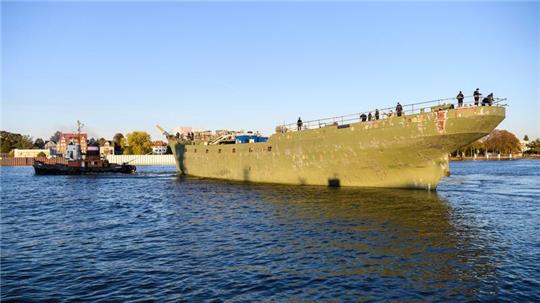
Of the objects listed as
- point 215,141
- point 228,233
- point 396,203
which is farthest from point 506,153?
point 228,233

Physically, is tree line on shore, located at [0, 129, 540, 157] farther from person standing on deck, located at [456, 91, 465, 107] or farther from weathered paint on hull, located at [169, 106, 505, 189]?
person standing on deck, located at [456, 91, 465, 107]

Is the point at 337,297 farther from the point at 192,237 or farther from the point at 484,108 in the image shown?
the point at 484,108

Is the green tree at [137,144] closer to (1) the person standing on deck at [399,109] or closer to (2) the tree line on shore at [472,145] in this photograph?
(2) the tree line on shore at [472,145]

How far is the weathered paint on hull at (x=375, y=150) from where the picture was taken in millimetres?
24109

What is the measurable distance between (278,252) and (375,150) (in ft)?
58.7

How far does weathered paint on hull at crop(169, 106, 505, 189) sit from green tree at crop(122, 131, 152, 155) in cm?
9940

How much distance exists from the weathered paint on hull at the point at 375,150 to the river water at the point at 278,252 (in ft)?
16.5

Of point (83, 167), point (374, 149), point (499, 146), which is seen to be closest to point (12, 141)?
point (83, 167)

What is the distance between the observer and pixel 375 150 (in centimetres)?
2755

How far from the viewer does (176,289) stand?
862 centimetres

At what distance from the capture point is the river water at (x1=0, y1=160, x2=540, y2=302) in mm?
8508

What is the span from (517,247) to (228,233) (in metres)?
9.97

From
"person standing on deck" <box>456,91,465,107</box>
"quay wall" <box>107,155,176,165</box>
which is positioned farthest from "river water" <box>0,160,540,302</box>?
"quay wall" <box>107,155,176,165</box>

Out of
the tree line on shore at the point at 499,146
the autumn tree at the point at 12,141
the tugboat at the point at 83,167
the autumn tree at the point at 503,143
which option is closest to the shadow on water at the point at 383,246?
the tugboat at the point at 83,167
